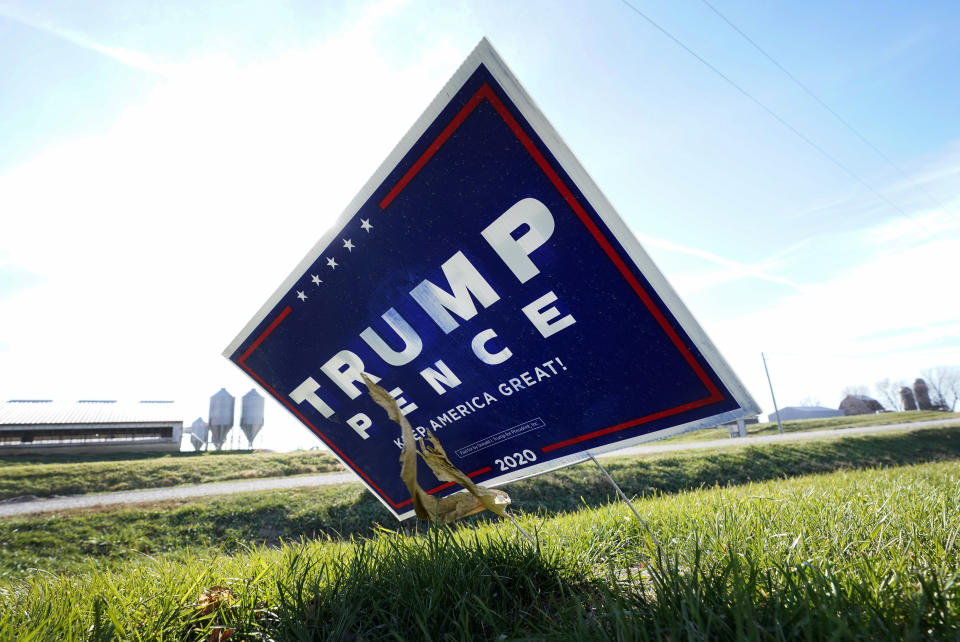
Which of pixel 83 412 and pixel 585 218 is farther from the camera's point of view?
pixel 83 412

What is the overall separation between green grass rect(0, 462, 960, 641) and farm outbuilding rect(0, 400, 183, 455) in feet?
125

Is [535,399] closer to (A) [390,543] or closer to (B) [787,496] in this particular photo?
(A) [390,543]

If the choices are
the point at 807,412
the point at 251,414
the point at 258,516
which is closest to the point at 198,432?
the point at 251,414

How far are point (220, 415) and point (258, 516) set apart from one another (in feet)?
123

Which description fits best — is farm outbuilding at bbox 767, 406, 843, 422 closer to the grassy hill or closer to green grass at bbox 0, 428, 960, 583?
green grass at bbox 0, 428, 960, 583

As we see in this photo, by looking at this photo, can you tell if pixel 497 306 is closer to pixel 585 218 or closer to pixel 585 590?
pixel 585 218

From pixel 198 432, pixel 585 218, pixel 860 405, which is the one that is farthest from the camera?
pixel 860 405

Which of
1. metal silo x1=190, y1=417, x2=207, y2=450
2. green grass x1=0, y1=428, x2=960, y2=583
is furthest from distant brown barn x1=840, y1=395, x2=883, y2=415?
metal silo x1=190, y1=417, x2=207, y2=450

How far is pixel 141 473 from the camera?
18.0 m

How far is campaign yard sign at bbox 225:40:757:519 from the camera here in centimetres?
235

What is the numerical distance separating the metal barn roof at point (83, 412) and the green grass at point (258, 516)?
2855 cm

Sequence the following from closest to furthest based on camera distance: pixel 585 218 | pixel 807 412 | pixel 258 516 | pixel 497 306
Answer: pixel 585 218 → pixel 497 306 → pixel 258 516 → pixel 807 412

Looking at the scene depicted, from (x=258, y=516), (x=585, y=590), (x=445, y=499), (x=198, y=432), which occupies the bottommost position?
(x=258, y=516)

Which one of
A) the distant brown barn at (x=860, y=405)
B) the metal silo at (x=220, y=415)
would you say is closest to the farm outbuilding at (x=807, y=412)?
the distant brown barn at (x=860, y=405)
